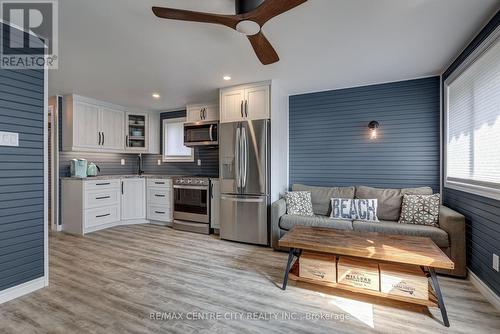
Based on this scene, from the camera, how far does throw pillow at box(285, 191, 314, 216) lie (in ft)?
11.5

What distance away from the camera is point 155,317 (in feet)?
6.28

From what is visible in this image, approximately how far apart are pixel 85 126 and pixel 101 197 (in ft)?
4.45

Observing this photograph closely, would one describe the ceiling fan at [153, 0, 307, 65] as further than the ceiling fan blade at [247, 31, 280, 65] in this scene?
A: No

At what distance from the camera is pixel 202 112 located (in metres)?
4.62

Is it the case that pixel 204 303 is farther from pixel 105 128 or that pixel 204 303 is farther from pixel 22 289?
pixel 105 128

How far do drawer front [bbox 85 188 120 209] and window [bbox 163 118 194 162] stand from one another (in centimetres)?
127

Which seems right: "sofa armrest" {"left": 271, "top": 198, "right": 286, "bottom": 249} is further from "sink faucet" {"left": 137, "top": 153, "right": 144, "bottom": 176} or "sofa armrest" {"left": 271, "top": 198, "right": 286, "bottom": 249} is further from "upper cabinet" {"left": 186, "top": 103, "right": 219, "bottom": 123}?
"sink faucet" {"left": 137, "top": 153, "right": 144, "bottom": 176}

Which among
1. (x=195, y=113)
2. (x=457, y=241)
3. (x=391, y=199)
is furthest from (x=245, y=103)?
(x=457, y=241)

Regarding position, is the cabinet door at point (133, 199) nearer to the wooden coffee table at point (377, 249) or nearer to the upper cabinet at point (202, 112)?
the upper cabinet at point (202, 112)

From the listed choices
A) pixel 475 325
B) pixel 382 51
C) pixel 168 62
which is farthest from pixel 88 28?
pixel 475 325

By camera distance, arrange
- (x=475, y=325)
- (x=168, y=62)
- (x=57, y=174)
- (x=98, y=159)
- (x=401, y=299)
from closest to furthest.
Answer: (x=475, y=325), (x=401, y=299), (x=168, y=62), (x=57, y=174), (x=98, y=159)

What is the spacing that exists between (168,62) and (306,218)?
2.68m

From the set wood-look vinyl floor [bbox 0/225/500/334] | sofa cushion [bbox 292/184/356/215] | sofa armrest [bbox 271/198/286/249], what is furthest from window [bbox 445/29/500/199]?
sofa armrest [bbox 271/198/286/249]

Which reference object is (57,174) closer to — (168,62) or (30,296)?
(30,296)
